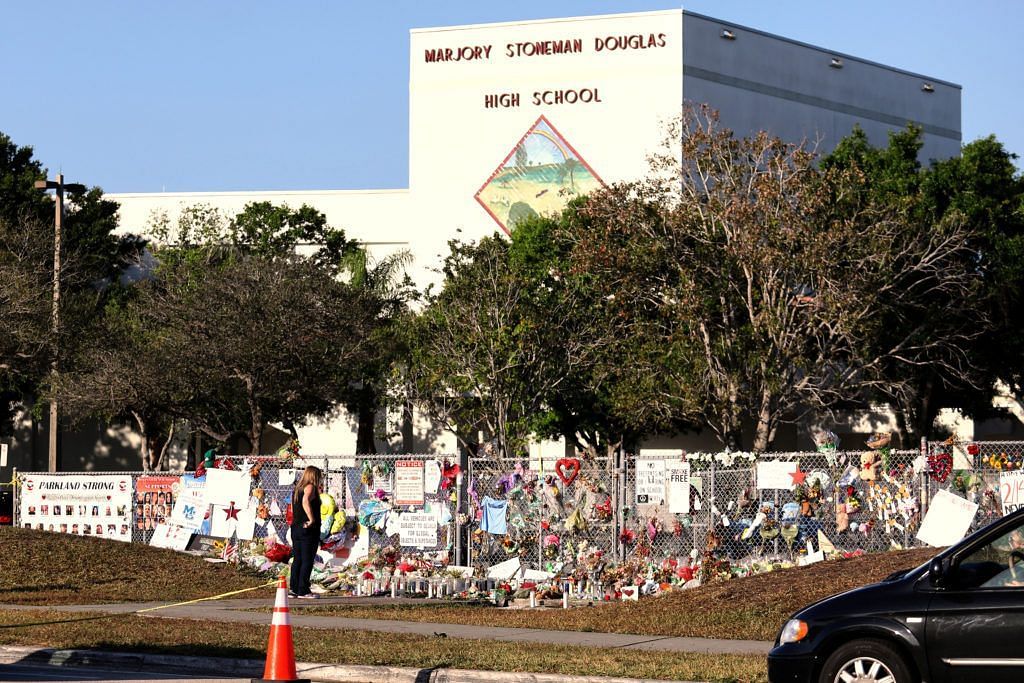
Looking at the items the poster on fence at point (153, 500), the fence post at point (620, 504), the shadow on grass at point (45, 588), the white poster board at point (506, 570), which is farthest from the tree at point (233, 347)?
the fence post at point (620, 504)

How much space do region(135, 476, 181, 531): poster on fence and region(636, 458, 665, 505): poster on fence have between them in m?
8.36

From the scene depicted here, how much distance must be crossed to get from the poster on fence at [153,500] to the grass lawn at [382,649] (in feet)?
27.3

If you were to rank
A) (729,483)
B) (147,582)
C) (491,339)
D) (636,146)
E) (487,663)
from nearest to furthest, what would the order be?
(487,663), (729,483), (147,582), (491,339), (636,146)

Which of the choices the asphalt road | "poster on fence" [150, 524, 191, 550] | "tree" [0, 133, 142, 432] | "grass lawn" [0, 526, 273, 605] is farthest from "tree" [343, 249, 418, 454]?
the asphalt road

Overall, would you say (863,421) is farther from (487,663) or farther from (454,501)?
(487,663)

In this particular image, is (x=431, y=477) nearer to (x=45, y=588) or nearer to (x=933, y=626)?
(x=45, y=588)

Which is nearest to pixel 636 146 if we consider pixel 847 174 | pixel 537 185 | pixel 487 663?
pixel 537 185

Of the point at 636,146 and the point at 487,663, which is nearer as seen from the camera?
the point at 487,663

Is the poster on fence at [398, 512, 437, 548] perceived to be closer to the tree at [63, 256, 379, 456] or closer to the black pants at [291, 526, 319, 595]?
the black pants at [291, 526, 319, 595]

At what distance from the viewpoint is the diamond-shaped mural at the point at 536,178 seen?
6538cm

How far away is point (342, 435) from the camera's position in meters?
66.8

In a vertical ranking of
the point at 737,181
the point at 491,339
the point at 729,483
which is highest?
the point at 737,181

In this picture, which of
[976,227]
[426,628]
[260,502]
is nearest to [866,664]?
[426,628]

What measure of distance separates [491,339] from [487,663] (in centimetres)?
2698
